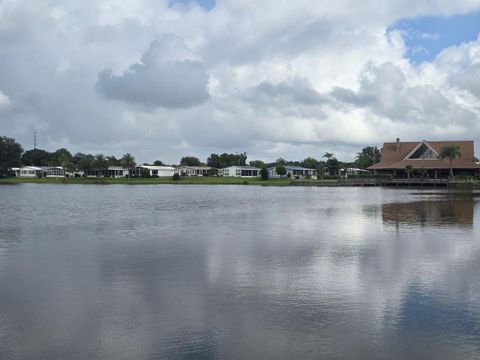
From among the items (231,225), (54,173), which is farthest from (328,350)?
(54,173)

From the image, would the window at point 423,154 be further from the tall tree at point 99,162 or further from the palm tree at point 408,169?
the tall tree at point 99,162

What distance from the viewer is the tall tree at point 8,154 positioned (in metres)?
148

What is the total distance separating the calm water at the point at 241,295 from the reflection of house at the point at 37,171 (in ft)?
473

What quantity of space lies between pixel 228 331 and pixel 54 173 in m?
166

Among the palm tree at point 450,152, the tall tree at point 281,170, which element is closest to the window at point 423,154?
the palm tree at point 450,152

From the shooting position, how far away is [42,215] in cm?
3741

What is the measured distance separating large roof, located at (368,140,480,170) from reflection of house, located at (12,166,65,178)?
10213cm

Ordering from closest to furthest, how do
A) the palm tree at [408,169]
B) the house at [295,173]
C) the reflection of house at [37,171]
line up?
the palm tree at [408,169], the house at [295,173], the reflection of house at [37,171]

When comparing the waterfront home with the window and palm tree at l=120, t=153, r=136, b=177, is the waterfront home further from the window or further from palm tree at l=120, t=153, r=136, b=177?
the window

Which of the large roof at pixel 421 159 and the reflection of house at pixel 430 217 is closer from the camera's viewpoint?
the reflection of house at pixel 430 217

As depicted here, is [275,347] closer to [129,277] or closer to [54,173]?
[129,277]

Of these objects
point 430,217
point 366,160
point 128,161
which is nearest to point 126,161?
point 128,161

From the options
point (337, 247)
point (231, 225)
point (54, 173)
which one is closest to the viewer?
point (337, 247)

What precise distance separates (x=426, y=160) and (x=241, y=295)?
92433mm
